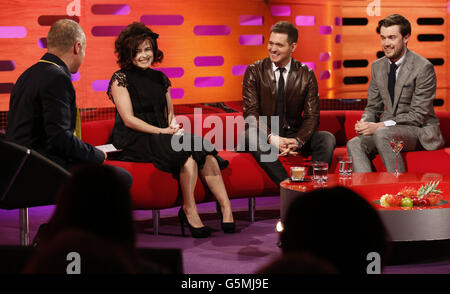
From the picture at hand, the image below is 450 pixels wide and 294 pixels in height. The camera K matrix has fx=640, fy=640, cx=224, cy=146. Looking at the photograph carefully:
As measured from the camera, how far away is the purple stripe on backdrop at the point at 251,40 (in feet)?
19.7

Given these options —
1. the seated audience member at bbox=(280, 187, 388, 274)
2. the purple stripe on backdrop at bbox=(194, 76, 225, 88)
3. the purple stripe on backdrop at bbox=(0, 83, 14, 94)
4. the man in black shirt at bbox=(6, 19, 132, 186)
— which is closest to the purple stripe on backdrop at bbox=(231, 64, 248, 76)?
the purple stripe on backdrop at bbox=(194, 76, 225, 88)

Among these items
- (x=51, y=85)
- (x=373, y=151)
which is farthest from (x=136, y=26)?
(x=373, y=151)

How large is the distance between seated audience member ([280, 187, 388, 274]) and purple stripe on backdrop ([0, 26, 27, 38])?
4.61 meters

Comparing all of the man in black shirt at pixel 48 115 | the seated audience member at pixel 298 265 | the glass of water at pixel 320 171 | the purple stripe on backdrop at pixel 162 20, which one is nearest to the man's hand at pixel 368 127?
the glass of water at pixel 320 171

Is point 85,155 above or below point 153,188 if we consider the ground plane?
above

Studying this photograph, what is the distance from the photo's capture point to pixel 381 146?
4.71 m

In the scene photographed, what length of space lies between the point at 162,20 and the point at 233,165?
1.76 metres

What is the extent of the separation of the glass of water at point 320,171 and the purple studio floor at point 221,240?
1.62ft

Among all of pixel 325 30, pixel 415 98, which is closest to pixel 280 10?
pixel 325 30

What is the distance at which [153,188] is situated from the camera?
4.28 m

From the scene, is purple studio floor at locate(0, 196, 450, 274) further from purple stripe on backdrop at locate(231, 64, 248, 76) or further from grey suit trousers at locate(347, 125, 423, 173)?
→ purple stripe on backdrop at locate(231, 64, 248, 76)

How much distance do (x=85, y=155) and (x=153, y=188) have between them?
1065 millimetres

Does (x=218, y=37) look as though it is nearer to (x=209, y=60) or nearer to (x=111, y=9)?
(x=209, y=60)
